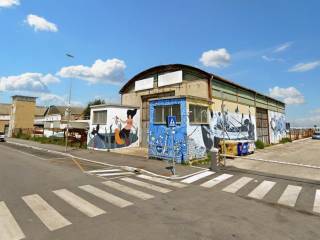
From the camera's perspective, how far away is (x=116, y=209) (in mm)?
7027

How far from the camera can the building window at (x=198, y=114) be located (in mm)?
17333

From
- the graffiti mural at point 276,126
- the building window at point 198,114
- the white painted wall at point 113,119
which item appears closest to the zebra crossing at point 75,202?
the building window at point 198,114

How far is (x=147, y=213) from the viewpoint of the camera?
678cm

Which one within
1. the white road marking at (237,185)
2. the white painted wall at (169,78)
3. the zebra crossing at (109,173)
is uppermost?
the white painted wall at (169,78)

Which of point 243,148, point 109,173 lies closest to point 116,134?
point 109,173

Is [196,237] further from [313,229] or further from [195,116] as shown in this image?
[195,116]

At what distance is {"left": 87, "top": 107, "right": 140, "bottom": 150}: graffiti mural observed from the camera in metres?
23.4

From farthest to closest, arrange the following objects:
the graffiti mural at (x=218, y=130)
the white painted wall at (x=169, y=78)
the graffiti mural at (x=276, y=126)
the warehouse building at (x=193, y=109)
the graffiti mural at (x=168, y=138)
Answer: the graffiti mural at (x=276, y=126) < the white painted wall at (x=169, y=78) < the graffiti mural at (x=218, y=130) < the warehouse building at (x=193, y=109) < the graffiti mural at (x=168, y=138)

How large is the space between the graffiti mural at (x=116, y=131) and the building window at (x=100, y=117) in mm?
404

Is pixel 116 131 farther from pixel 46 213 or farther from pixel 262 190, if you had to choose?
pixel 46 213

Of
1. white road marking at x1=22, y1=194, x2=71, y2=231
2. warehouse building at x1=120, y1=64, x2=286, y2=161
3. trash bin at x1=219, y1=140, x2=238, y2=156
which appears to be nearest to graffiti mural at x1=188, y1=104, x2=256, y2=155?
warehouse building at x1=120, y1=64, x2=286, y2=161

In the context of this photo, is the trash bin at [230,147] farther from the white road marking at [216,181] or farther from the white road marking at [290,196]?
the white road marking at [290,196]

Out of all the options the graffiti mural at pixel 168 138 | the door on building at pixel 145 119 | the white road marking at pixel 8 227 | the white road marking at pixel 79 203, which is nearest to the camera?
the white road marking at pixel 8 227

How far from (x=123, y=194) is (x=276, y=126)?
3599cm
